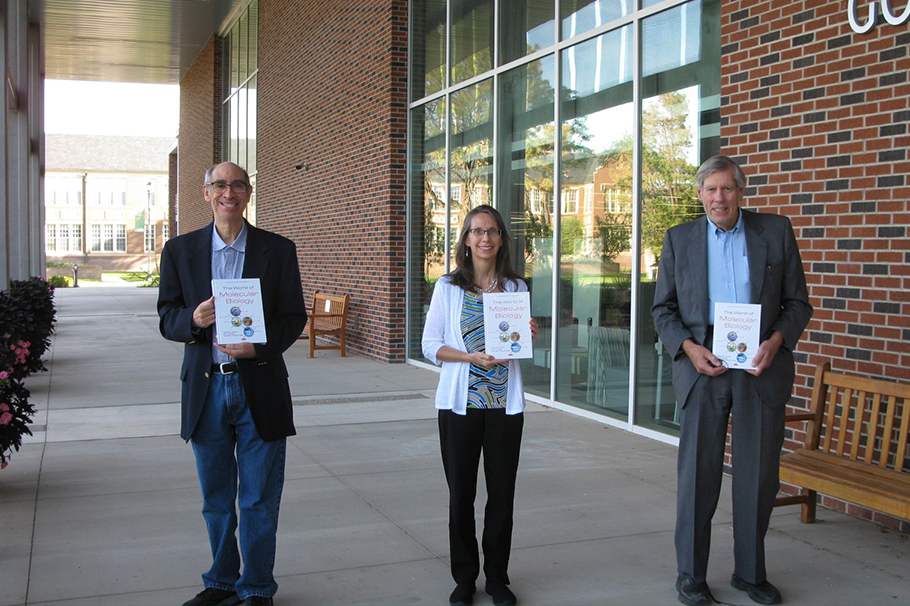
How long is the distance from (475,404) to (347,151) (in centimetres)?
1091

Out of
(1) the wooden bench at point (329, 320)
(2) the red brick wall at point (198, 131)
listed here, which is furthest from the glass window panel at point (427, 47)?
(2) the red brick wall at point (198, 131)

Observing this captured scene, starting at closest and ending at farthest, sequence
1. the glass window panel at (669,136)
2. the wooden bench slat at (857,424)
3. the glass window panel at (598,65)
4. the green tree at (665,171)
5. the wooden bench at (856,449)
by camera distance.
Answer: the wooden bench at (856,449) → the wooden bench slat at (857,424) → the glass window panel at (669,136) → the green tree at (665,171) → the glass window panel at (598,65)

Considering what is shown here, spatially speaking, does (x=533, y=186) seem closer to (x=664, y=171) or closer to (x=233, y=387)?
(x=664, y=171)

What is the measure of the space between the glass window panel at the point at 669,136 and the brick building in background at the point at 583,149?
0.02 meters

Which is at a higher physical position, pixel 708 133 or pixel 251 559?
pixel 708 133

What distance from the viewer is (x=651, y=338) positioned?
763cm

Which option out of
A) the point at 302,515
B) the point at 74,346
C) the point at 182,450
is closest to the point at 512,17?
the point at 182,450

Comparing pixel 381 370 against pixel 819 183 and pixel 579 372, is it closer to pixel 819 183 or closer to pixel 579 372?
pixel 579 372

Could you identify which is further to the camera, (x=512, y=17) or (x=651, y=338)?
(x=512, y=17)

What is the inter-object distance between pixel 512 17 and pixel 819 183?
5453mm

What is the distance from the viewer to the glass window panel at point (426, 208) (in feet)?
39.4

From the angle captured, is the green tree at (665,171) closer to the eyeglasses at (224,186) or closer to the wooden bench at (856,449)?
the wooden bench at (856,449)

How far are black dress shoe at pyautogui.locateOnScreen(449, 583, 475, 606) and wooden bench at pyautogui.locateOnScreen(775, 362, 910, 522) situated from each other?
193cm

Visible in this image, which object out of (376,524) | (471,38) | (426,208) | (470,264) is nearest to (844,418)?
(470,264)
